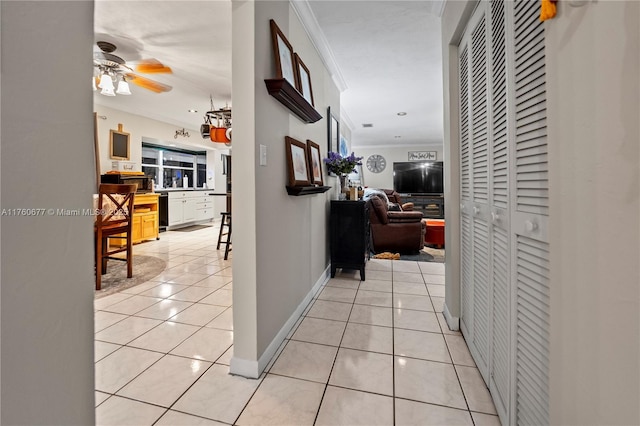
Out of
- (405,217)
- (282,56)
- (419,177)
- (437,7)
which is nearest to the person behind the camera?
(282,56)

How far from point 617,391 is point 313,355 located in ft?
4.59

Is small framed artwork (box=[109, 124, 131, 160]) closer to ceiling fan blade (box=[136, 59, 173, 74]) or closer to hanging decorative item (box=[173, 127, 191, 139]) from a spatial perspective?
hanging decorative item (box=[173, 127, 191, 139])

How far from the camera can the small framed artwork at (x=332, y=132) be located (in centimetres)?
343

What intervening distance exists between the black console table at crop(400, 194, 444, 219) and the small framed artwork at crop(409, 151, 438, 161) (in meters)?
1.26

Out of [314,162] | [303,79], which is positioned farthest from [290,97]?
[314,162]

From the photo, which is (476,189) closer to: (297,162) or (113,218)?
(297,162)

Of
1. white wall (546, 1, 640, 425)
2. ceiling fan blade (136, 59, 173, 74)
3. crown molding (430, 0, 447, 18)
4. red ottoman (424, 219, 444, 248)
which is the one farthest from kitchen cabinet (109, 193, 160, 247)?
white wall (546, 1, 640, 425)

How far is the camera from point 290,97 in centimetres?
184

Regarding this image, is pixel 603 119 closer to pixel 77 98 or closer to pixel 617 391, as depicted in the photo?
pixel 617 391

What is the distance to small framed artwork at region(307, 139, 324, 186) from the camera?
251 cm

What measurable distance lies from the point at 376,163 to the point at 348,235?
6.94m

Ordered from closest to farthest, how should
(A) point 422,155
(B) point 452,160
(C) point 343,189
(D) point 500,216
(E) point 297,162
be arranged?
(D) point 500,216
(B) point 452,160
(E) point 297,162
(C) point 343,189
(A) point 422,155

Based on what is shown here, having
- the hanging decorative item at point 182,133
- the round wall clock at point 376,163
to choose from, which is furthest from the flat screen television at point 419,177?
the hanging decorative item at point 182,133

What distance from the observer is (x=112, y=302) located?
101 inches
